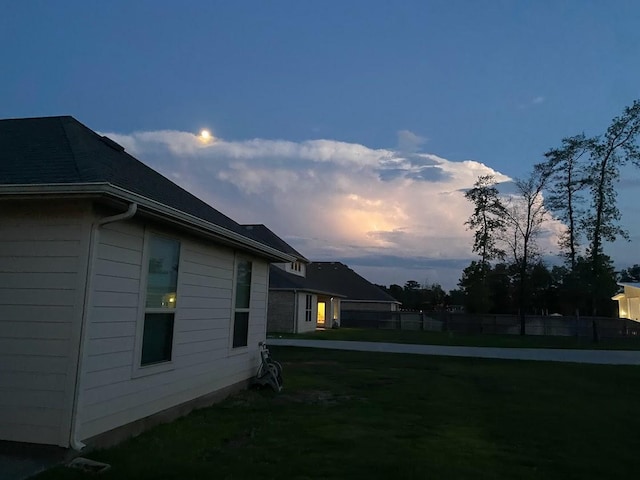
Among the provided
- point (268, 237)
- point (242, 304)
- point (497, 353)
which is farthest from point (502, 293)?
point (242, 304)

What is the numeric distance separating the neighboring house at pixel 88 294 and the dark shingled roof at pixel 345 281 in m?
33.9

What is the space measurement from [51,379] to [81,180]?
74.5 inches

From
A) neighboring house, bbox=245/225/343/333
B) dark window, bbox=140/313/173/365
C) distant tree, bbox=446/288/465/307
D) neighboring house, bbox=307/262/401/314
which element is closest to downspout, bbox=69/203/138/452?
dark window, bbox=140/313/173/365

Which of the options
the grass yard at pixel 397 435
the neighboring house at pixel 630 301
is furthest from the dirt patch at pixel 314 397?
the neighboring house at pixel 630 301

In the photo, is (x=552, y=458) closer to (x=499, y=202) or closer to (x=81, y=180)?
(x=81, y=180)

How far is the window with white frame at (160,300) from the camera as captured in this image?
5.74 m

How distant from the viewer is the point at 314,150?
19031mm

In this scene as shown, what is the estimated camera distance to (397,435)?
6250 mm

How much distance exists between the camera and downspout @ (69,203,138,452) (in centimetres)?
446

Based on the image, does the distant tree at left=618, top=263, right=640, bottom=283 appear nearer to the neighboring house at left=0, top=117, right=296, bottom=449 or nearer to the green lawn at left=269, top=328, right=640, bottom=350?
the green lawn at left=269, top=328, right=640, bottom=350

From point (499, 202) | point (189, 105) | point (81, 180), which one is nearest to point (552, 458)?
point (81, 180)

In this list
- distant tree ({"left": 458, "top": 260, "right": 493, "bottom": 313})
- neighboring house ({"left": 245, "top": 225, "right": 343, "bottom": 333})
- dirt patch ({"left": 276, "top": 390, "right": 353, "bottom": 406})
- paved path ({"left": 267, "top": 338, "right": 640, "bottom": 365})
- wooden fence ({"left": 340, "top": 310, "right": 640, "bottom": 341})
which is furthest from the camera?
distant tree ({"left": 458, "top": 260, "right": 493, "bottom": 313})

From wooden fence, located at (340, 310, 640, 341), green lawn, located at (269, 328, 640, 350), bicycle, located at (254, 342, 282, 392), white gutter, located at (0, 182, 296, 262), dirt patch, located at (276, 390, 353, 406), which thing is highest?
white gutter, located at (0, 182, 296, 262)

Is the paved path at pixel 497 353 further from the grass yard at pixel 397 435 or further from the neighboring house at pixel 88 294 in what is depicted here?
the neighboring house at pixel 88 294
